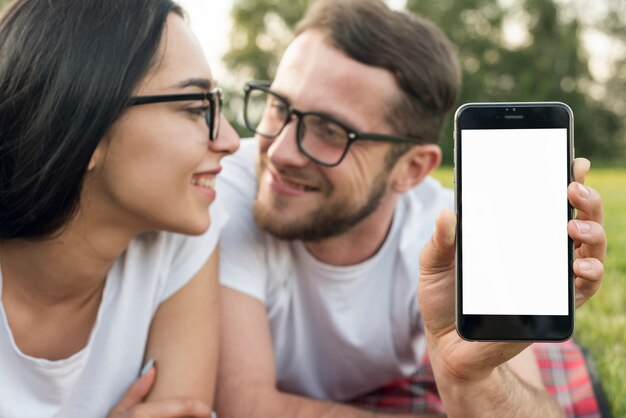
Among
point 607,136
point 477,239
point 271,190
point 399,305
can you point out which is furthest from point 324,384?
point 607,136

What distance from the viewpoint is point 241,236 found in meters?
3.18

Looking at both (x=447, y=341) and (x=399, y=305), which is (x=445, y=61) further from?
(x=447, y=341)

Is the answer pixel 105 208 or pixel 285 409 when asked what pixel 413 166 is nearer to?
pixel 285 409

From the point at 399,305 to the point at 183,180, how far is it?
1215mm

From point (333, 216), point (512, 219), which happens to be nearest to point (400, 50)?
point (333, 216)

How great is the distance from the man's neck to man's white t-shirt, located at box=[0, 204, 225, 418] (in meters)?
0.58

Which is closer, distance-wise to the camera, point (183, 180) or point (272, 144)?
point (183, 180)

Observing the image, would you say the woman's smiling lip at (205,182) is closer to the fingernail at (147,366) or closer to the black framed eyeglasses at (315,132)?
the black framed eyeglasses at (315,132)

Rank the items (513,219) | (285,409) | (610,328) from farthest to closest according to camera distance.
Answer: (610,328) < (285,409) < (513,219)

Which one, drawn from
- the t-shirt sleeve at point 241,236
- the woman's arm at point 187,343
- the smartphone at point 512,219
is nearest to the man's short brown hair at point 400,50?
the t-shirt sleeve at point 241,236

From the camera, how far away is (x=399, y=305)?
3.25 meters

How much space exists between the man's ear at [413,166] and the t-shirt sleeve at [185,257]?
100cm

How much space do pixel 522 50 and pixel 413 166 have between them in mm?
33028

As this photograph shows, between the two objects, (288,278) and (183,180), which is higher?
(183,180)
